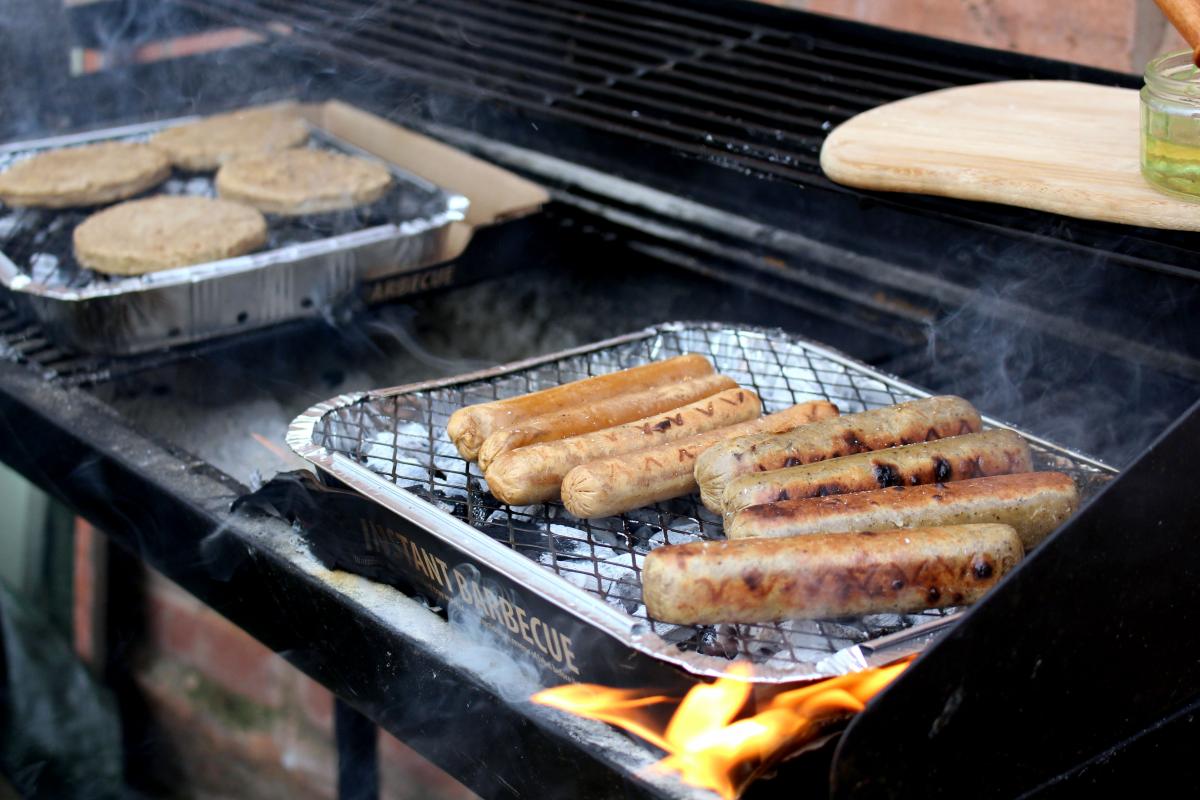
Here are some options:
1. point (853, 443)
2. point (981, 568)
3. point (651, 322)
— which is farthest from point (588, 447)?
point (651, 322)

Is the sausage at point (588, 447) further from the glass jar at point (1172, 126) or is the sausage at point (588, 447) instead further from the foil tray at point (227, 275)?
the foil tray at point (227, 275)

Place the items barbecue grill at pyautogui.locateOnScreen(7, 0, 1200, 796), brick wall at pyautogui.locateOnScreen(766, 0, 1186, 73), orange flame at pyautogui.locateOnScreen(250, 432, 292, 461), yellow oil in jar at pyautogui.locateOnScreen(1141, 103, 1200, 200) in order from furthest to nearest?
1. brick wall at pyautogui.locateOnScreen(766, 0, 1186, 73)
2. orange flame at pyautogui.locateOnScreen(250, 432, 292, 461)
3. yellow oil in jar at pyautogui.locateOnScreen(1141, 103, 1200, 200)
4. barbecue grill at pyautogui.locateOnScreen(7, 0, 1200, 796)

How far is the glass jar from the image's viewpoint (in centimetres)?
247

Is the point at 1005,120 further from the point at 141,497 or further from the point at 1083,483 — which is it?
the point at 141,497

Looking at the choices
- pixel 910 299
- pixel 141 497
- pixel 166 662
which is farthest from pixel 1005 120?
pixel 166 662

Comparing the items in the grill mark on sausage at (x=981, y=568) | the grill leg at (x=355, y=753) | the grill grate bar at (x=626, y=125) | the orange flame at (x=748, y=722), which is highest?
the grill grate bar at (x=626, y=125)

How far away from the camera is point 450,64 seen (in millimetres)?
4293

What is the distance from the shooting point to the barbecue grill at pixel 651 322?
1.98m

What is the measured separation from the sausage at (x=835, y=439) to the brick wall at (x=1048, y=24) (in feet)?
8.67

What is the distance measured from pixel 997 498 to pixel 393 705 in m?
1.26

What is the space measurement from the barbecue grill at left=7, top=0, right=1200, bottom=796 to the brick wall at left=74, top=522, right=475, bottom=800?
1.28 m

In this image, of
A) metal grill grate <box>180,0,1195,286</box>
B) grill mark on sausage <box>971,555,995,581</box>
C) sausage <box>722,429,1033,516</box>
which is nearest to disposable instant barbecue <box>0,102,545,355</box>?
metal grill grate <box>180,0,1195,286</box>

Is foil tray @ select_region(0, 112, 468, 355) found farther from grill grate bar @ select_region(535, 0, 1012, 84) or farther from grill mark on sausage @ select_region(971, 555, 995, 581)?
grill mark on sausage @ select_region(971, 555, 995, 581)

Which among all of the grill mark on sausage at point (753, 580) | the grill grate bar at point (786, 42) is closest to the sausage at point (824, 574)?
the grill mark on sausage at point (753, 580)
